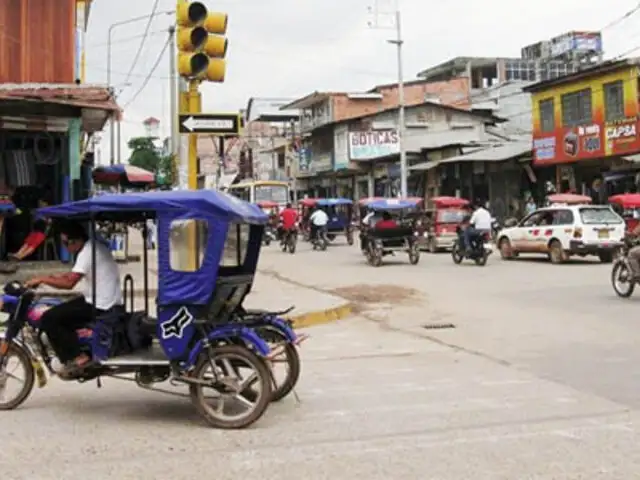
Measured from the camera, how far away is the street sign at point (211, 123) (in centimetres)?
972

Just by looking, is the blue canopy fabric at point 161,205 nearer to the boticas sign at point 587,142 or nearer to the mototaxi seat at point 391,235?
the mototaxi seat at point 391,235

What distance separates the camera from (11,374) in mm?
6918

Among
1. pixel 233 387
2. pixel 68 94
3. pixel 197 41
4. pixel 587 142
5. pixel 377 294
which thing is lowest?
pixel 233 387

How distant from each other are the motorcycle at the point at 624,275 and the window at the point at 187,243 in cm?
998

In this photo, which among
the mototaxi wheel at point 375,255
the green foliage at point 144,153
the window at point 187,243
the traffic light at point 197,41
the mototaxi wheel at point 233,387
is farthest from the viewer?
the green foliage at point 144,153

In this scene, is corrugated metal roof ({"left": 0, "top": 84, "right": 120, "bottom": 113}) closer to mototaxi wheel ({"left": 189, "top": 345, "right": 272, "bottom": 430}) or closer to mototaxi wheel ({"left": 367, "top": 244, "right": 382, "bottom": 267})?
mototaxi wheel ({"left": 189, "top": 345, "right": 272, "bottom": 430})

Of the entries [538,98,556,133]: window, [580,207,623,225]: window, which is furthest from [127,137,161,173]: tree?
[580,207,623,225]: window

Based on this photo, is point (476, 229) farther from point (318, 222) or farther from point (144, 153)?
point (144, 153)

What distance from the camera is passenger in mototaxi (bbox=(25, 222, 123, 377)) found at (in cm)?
659

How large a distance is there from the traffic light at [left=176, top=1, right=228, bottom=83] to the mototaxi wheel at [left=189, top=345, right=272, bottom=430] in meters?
4.40

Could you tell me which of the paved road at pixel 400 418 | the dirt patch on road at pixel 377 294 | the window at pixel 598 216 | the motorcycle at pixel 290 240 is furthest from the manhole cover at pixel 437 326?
the motorcycle at pixel 290 240

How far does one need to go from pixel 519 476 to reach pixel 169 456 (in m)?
2.21

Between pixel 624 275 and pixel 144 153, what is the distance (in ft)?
233

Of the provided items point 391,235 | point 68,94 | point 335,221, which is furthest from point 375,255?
point 335,221
